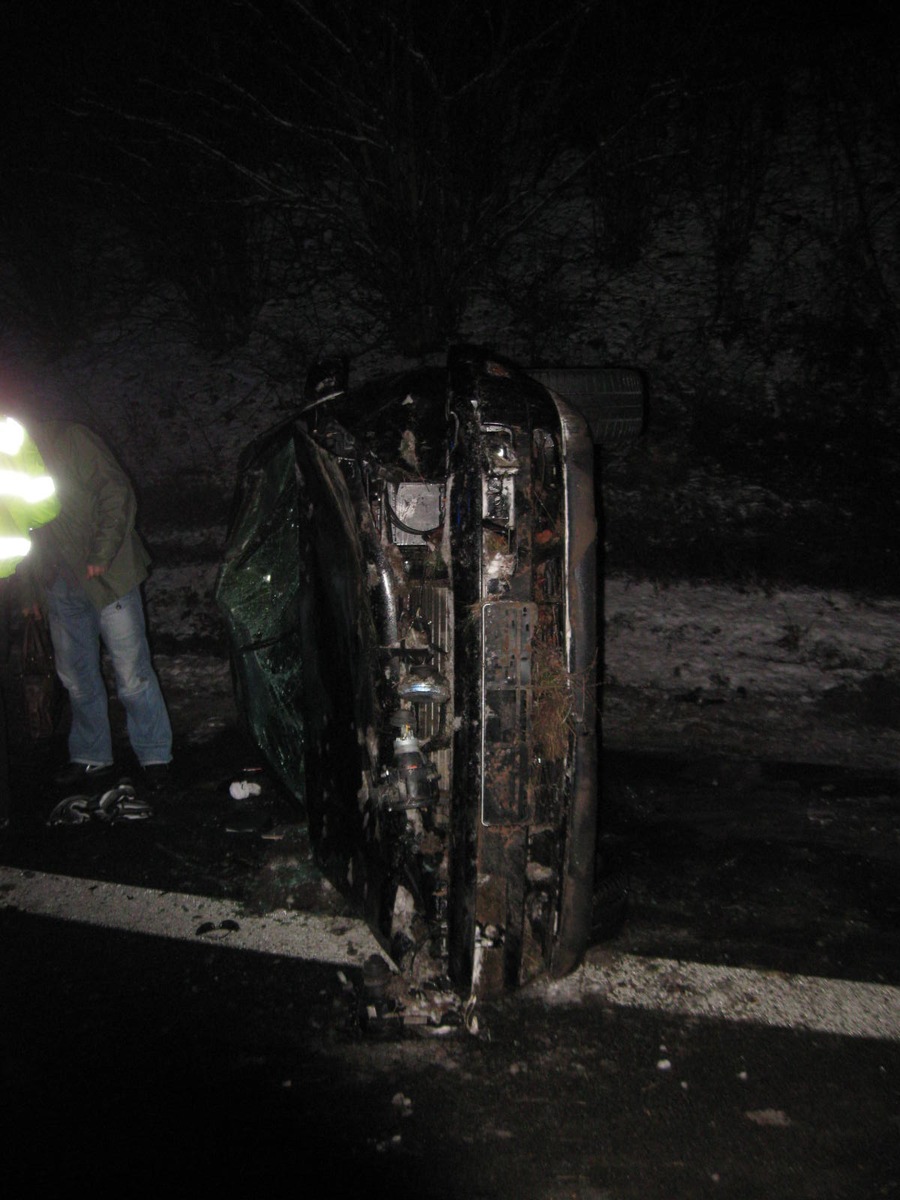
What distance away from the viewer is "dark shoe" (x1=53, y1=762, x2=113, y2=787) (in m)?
3.91

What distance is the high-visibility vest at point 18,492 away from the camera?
3377mm

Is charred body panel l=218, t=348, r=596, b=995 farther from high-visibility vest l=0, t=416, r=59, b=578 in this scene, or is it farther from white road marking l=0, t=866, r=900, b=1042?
high-visibility vest l=0, t=416, r=59, b=578

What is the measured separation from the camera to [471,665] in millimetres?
2055

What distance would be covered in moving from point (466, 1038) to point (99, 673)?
9.30 feet

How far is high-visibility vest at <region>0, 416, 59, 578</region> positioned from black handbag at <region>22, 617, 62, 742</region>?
864 mm

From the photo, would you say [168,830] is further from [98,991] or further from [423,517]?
[423,517]

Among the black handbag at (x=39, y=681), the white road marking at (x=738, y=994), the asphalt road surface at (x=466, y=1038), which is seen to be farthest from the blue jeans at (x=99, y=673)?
the white road marking at (x=738, y=994)

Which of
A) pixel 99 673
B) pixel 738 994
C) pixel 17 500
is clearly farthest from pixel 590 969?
pixel 17 500

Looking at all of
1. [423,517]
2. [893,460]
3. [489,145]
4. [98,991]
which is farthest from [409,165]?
[98,991]

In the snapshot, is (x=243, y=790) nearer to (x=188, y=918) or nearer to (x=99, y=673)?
(x=188, y=918)

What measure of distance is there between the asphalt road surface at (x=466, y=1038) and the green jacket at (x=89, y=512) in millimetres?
1306

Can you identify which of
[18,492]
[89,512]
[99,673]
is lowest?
[99,673]

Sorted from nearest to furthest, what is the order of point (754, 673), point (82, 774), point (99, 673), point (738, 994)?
point (738, 994) < point (82, 774) < point (99, 673) < point (754, 673)

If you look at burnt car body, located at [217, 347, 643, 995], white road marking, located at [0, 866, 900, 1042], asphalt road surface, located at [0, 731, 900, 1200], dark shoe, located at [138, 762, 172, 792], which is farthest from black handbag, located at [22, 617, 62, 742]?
burnt car body, located at [217, 347, 643, 995]
